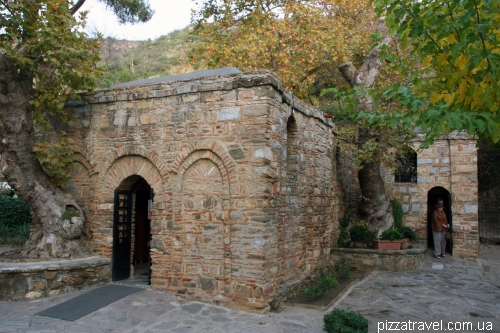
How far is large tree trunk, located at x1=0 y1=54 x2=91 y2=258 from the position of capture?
727 centimetres

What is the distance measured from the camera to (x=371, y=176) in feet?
37.3

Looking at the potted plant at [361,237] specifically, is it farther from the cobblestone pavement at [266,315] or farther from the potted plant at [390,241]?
the cobblestone pavement at [266,315]

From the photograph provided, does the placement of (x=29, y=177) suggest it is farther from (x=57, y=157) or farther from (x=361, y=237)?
(x=361, y=237)

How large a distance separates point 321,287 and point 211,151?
3.35 metres

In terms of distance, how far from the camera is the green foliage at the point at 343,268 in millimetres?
9195

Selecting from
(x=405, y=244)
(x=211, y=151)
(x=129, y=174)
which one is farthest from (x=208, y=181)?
(x=405, y=244)

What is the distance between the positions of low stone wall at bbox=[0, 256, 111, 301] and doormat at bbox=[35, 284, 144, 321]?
324 millimetres

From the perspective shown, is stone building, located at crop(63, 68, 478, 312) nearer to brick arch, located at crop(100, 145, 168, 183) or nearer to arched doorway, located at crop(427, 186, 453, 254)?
brick arch, located at crop(100, 145, 168, 183)

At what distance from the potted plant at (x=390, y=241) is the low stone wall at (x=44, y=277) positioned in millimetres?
6827

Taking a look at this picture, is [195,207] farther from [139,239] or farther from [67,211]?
[139,239]

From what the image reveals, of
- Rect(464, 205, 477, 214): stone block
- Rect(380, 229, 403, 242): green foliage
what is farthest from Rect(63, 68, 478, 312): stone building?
Rect(464, 205, 477, 214): stone block

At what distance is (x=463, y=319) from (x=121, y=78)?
2437 cm

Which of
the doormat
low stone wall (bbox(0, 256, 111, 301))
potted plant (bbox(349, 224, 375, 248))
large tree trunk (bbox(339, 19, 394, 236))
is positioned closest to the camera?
the doormat

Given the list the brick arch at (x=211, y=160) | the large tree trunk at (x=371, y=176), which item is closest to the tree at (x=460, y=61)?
the brick arch at (x=211, y=160)
